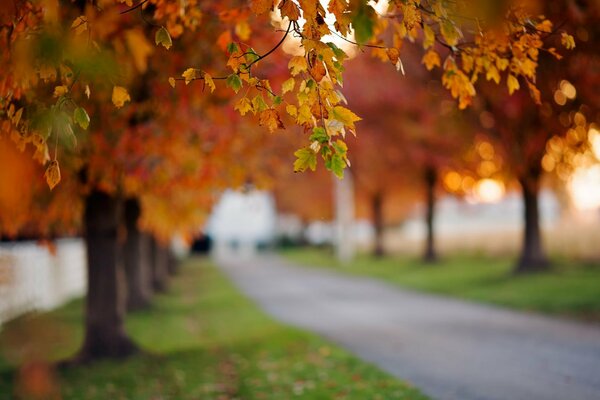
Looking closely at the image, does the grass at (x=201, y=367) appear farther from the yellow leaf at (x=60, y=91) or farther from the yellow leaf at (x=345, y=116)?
the yellow leaf at (x=60, y=91)

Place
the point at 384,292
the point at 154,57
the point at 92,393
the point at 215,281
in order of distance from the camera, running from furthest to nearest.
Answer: the point at 215,281 < the point at 384,292 < the point at 154,57 < the point at 92,393

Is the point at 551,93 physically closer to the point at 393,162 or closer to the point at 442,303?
the point at 442,303

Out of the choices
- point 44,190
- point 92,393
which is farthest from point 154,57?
point 92,393

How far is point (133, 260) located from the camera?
19047 millimetres

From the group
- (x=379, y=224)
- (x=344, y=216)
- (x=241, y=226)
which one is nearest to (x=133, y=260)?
(x=344, y=216)

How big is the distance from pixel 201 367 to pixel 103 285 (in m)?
2.37

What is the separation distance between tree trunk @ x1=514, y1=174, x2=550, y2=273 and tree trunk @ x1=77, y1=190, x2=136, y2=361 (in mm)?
13669

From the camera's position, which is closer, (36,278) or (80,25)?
(80,25)

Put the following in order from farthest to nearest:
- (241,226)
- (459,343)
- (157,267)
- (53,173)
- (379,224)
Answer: (241,226), (379,224), (157,267), (459,343), (53,173)

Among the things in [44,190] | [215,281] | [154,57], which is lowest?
[215,281]

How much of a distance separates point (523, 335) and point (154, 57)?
7803 millimetres

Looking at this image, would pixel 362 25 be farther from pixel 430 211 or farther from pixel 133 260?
pixel 430 211

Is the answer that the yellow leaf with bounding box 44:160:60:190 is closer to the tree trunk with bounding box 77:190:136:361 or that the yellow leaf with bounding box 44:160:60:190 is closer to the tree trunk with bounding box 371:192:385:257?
the tree trunk with bounding box 77:190:136:361

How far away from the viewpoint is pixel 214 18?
917cm
